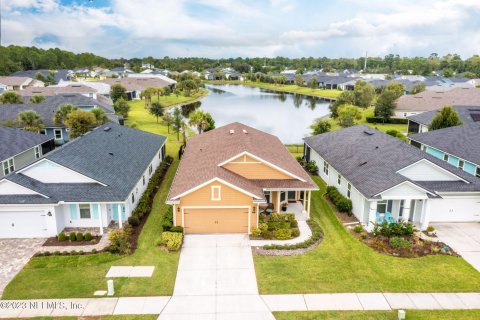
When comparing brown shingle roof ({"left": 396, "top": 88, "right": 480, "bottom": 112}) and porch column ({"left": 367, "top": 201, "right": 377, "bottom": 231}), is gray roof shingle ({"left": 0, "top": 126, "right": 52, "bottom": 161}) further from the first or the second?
brown shingle roof ({"left": 396, "top": 88, "right": 480, "bottom": 112})

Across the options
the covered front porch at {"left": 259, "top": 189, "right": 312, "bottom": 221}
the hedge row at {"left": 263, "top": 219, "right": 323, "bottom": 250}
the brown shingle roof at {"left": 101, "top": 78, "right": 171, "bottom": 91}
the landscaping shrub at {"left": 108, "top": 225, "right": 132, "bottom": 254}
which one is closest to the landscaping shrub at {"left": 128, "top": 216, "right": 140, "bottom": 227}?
the landscaping shrub at {"left": 108, "top": 225, "right": 132, "bottom": 254}

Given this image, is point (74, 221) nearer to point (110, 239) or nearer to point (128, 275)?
point (110, 239)

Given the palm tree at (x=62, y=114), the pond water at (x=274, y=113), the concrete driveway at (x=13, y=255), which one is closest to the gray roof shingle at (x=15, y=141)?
the palm tree at (x=62, y=114)

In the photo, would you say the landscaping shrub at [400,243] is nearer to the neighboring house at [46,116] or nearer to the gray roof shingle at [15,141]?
the gray roof shingle at [15,141]

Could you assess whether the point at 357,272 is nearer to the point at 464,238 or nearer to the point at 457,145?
the point at 464,238

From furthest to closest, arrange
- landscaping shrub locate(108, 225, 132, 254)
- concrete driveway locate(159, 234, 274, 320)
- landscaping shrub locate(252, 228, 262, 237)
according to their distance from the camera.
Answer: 1. landscaping shrub locate(252, 228, 262, 237)
2. landscaping shrub locate(108, 225, 132, 254)
3. concrete driveway locate(159, 234, 274, 320)

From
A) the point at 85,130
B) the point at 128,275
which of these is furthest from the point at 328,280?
the point at 85,130
